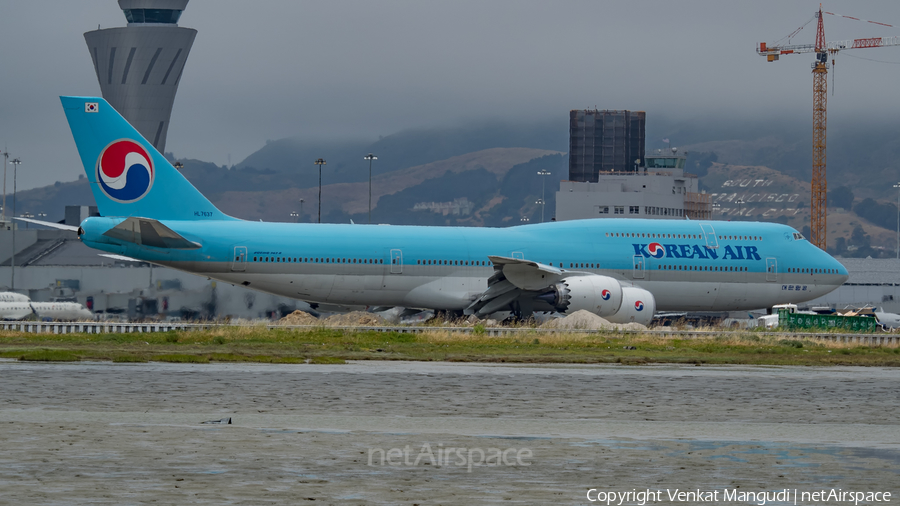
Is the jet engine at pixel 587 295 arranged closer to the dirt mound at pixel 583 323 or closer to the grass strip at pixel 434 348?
the dirt mound at pixel 583 323

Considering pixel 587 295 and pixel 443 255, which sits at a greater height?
pixel 443 255

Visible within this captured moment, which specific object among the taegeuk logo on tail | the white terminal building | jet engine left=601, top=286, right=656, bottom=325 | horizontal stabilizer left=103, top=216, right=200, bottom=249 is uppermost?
the white terminal building

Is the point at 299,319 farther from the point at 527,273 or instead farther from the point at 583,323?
the point at 583,323

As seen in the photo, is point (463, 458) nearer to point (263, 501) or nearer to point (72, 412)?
point (263, 501)

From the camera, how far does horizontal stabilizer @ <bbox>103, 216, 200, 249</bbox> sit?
3600 cm

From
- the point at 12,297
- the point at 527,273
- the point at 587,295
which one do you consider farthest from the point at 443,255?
the point at 12,297

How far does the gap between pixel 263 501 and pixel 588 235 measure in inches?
1335

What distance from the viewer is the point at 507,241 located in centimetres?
4125

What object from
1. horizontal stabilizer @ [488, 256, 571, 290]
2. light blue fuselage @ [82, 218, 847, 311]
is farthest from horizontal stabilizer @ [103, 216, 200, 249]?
horizontal stabilizer @ [488, 256, 571, 290]

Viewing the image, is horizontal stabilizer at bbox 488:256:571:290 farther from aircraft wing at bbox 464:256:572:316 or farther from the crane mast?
the crane mast

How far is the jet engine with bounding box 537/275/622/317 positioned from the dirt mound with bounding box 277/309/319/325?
34.0 feet

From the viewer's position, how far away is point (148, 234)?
1435 inches

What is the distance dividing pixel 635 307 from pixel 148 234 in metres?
17.7

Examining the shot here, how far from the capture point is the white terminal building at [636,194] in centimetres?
14888
